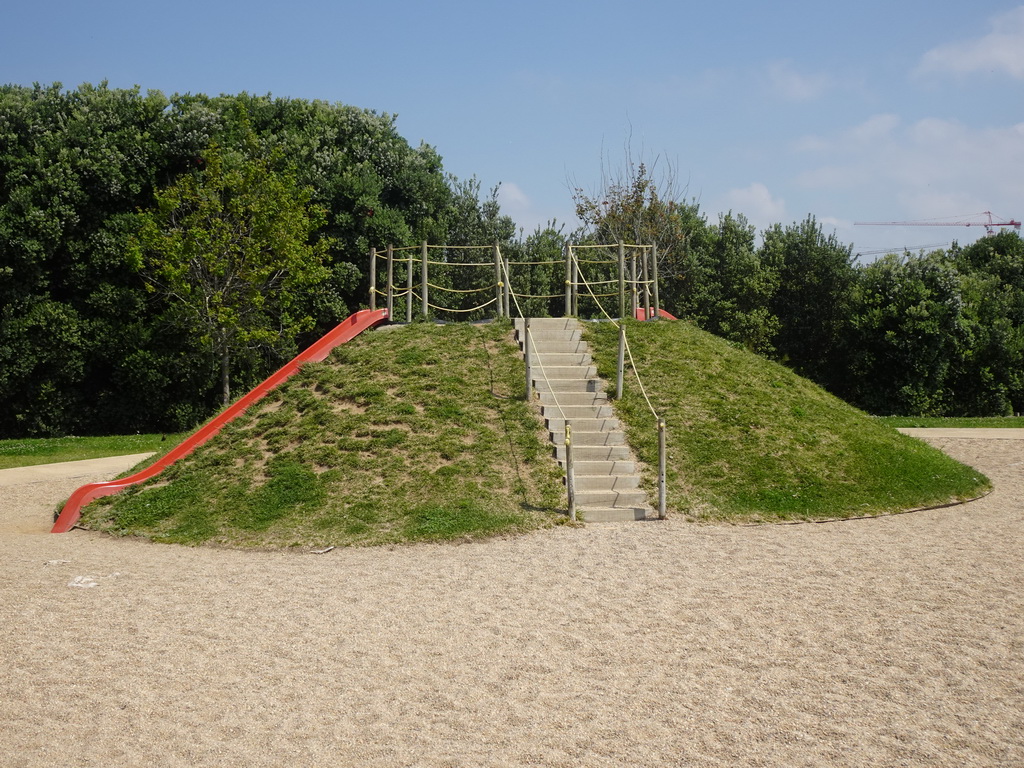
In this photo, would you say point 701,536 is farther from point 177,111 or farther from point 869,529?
→ point 177,111

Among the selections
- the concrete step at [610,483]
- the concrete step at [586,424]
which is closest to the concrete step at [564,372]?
the concrete step at [586,424]

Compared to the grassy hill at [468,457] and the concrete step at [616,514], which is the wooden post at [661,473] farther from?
the grassy hill at [468,457]

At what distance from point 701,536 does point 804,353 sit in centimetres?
3490

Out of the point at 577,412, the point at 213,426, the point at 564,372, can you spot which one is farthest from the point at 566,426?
the point at 213,426

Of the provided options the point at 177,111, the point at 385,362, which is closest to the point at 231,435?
the point at 385,362

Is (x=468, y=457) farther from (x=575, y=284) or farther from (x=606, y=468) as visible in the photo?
(x=575, y=284)

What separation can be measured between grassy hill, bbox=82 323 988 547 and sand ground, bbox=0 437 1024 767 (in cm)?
108

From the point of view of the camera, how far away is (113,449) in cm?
2638

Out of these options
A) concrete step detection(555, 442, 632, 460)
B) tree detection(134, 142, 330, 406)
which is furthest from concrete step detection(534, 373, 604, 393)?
tree detection(134, 142, 330, 406)

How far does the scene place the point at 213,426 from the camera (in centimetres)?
1625

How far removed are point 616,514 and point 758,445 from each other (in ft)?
10.6

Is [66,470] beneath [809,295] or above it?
beneath

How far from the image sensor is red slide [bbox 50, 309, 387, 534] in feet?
47.2

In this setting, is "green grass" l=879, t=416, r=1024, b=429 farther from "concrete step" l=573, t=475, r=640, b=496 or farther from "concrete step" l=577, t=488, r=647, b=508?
"concrete step" l=577, t=488, r=647, b=508
